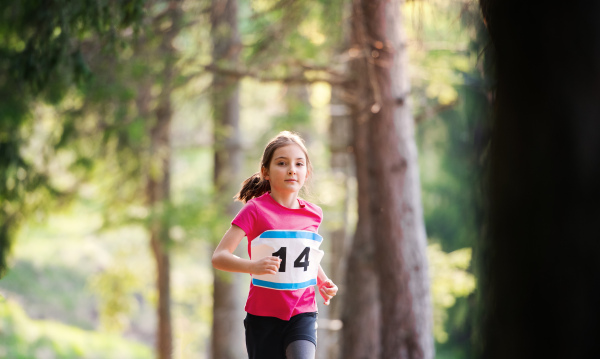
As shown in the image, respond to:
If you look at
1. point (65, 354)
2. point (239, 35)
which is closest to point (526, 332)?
point (239, 35)

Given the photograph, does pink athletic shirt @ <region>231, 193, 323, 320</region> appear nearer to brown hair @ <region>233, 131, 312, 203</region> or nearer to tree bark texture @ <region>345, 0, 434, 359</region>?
brown hair @ <region>233, 131, 312, 203</region>

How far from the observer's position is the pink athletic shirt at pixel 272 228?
8.91 ft

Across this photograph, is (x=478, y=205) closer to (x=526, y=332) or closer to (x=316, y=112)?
(x=526, y=332)

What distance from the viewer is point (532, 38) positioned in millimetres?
1495

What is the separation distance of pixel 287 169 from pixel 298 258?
0.40 m

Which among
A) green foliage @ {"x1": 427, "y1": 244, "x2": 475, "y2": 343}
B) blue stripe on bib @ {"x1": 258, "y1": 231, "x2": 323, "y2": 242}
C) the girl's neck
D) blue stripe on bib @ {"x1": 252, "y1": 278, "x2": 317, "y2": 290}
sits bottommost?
green foliage @ {"x1": 427, "y1": 244, "x2": 475, "y2": 343}

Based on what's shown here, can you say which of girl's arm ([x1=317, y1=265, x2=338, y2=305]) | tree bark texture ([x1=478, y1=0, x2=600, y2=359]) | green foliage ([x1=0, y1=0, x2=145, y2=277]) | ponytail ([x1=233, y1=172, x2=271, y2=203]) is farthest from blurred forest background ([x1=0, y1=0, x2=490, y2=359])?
tree bark texture ([x1=478, y1=0, x2=600, y2=359])

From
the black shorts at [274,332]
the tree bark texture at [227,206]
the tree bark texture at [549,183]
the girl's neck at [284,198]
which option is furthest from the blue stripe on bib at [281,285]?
the tree bark texture at [227,206]

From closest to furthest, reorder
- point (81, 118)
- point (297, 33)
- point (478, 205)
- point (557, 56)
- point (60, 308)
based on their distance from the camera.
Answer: point (557, 56), point (478, 205), point (297, 33), point (81, 118), point (60, 308)

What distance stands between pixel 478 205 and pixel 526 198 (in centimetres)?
23

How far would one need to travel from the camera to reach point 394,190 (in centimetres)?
638

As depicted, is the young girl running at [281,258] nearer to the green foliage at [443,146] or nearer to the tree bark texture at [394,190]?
the green foliage at [443,146]

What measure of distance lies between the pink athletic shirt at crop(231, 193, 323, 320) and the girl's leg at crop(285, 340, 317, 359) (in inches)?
4.5

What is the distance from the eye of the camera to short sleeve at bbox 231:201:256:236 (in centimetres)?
268
